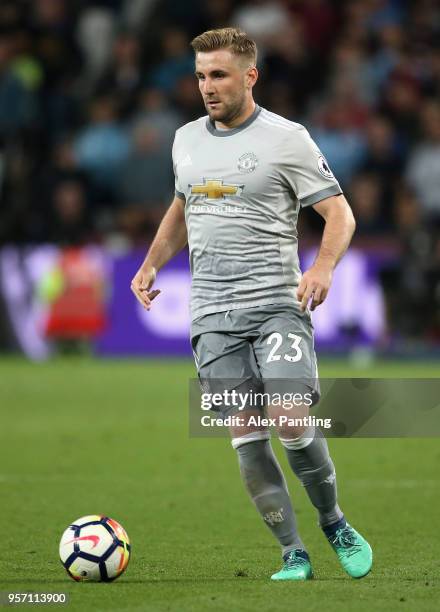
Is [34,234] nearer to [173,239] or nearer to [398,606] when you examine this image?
[173,239]

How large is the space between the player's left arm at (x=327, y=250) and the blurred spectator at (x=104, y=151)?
11902mm

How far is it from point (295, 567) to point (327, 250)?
1236 millimetres

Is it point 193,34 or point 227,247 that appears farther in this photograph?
point 193,34

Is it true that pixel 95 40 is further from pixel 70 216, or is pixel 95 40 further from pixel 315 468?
pixel 315 468

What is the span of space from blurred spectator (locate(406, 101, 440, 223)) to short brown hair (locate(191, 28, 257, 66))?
1048 cm

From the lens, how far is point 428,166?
15875 millimetres

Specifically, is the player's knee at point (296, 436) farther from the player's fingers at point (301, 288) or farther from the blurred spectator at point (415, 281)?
the blurred spectator at point (415, 281)

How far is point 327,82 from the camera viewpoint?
17.4 metres

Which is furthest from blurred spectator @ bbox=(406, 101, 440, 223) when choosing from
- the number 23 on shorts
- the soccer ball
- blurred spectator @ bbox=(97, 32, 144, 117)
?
the soccer ball

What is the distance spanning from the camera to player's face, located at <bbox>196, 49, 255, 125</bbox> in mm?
5410

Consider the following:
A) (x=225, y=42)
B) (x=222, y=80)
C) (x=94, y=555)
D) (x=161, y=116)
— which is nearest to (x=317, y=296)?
(x=222, y=80)

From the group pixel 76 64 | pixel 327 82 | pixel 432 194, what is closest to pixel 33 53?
pixel 76 64

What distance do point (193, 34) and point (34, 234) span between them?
12.2 feet

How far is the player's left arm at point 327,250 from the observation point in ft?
17.0
